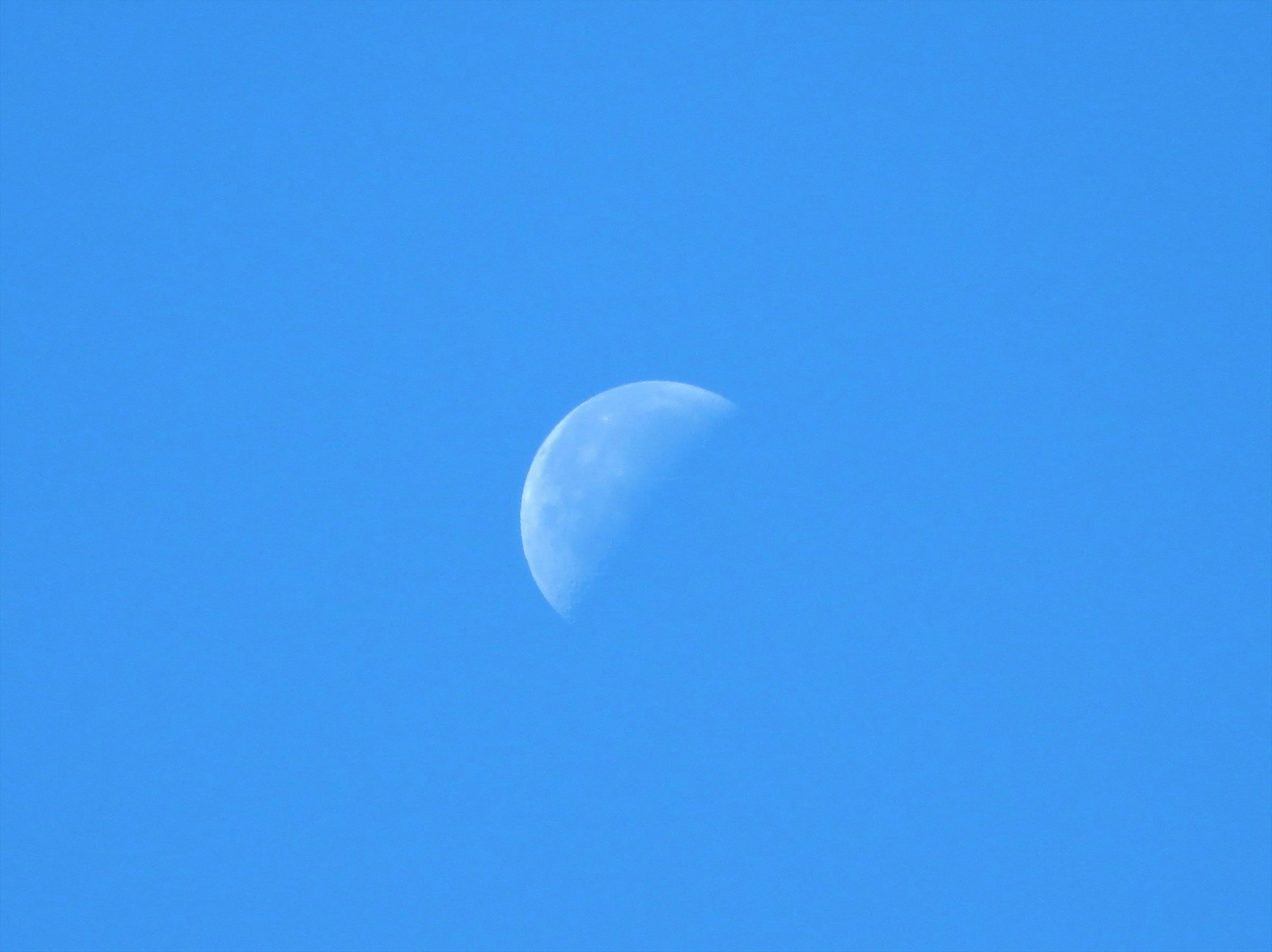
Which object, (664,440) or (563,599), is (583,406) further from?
(563,599)

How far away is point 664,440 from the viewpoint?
533 cm

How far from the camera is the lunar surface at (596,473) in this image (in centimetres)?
519

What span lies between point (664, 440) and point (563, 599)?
33.2 inches

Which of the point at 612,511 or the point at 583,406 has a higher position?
the point at 583,406

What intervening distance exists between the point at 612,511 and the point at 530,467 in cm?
63

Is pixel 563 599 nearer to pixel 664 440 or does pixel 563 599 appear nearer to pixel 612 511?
pixel 612 511

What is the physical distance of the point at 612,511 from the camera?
5156 mm

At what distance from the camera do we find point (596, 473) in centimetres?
526

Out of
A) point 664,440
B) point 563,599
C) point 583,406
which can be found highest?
point 583,406

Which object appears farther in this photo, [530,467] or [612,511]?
[530,467]

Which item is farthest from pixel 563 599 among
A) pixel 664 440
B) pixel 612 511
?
pixel 664 440

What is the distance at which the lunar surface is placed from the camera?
17.0ft

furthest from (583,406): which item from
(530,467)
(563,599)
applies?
(563,599)

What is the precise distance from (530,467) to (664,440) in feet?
2.26
